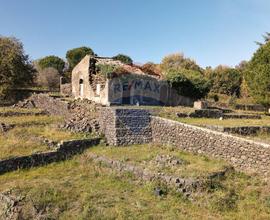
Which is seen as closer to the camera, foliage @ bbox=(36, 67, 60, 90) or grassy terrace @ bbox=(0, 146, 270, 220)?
grassy terrace @ bbox=(0, 146, 270, 220)

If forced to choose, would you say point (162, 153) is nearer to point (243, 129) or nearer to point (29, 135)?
point (243, 129)

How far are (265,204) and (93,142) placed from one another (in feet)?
30.5

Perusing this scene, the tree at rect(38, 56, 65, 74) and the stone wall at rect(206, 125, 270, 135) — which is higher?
the tree at rect(38, 56, 65, 74)

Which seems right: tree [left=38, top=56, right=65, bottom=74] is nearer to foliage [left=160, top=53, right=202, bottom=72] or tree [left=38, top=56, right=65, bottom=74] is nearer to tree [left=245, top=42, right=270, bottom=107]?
foliage [left=160, top=53, right=202, bottom=72]

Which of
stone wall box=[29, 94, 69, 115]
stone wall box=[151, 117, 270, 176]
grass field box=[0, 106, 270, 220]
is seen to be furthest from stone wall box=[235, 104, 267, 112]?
grass field box=[0, 106, 270, 220]

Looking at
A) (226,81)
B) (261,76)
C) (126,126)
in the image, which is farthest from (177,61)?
(126,126)

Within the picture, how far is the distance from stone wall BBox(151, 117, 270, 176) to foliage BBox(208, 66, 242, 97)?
43695 millimetres

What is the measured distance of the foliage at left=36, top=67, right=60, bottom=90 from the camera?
157 ft

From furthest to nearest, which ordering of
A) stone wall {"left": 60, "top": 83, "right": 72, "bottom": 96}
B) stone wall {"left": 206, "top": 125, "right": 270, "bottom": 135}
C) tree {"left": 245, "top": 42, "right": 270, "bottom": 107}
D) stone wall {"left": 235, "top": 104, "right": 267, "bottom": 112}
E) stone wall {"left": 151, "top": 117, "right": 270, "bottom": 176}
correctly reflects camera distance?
1. stone wall {"left": 235, "top": 104, "right": 267, "bottom": 112}
2. stone wall {"left": 60, "top": 83, "right": 72, "bottom": 96}
3. tree {"left": 245, "top": 42, "right": 270, "bottom": 107}
4. stone wall {"left": 206, "top": 125, "right": 270, "bottom": 135}
5. stone wall {"left": 151, "top": 117, "right": 270, "bottom": 176}

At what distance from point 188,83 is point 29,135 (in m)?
14.6

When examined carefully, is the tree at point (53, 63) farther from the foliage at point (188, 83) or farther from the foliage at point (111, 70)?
the foliage at point (111, 70)

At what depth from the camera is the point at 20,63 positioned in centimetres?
3297

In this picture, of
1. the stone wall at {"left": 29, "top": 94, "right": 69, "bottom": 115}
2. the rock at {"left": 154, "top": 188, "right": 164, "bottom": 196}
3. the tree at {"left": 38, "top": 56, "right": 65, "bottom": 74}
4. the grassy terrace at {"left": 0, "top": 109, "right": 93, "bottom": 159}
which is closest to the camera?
the rock at {"left": 154, "top": 188, "right": 164, "bottom": 196}

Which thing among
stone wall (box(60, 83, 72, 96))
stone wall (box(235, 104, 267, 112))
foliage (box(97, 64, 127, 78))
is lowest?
stone wall (box(235, 104, 267, 112))
